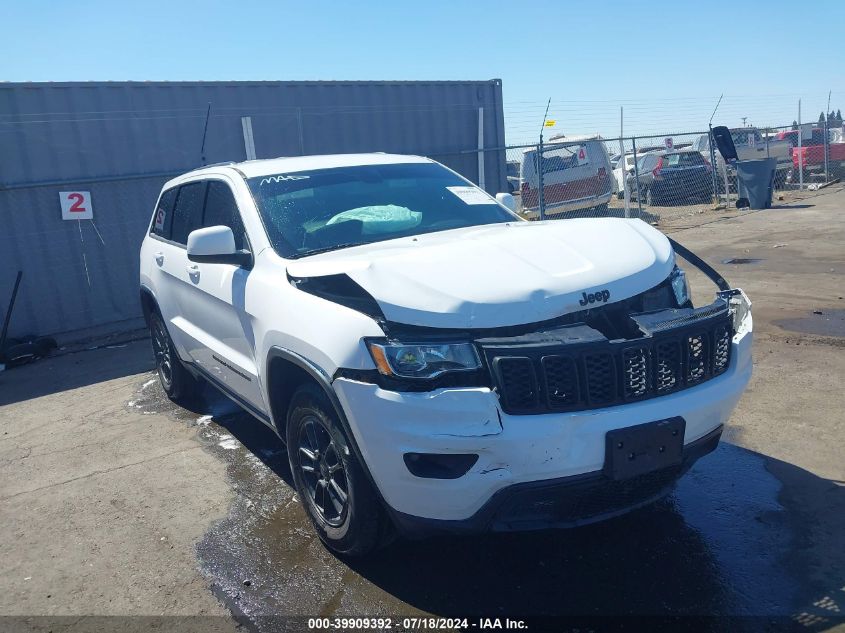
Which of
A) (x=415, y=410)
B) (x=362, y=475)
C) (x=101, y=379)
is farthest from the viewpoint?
(x=101, y=379)

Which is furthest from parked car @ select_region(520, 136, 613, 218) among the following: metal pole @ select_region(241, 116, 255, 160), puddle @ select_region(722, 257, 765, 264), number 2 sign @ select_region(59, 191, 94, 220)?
number 2 sign @ select_region(59, 191, 94, 220)

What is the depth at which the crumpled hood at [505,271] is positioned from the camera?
2.97m

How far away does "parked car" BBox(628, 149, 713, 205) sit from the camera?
64.3 ft

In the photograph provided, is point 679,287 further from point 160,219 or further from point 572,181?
Result: point 572,181

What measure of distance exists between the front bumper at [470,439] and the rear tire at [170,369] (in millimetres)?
3249

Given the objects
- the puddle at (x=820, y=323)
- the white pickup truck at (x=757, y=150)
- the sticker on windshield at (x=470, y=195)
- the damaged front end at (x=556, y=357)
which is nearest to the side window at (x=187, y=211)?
the sticker on windshield at (x=470, y=195)

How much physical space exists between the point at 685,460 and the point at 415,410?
1207mm

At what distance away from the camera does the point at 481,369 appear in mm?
2914

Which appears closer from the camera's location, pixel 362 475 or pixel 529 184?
pixel 362 475

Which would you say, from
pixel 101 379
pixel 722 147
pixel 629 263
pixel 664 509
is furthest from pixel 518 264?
pixel 722 147

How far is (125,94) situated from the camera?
10.2 meters

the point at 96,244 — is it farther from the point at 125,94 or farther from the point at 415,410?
the point at 415,410

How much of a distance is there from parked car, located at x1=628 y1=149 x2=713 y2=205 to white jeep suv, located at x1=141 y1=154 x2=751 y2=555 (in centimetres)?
1646

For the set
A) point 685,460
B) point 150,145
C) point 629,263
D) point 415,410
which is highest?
point 150,145
